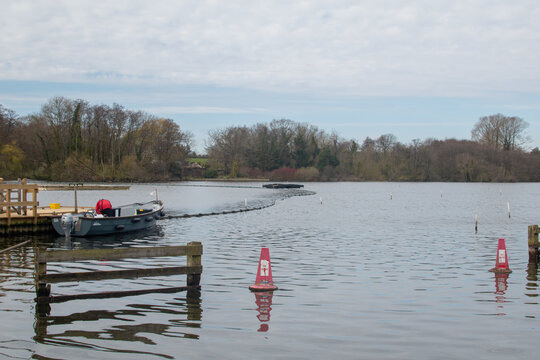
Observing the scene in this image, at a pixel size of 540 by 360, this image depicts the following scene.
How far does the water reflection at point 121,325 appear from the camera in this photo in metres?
9.38

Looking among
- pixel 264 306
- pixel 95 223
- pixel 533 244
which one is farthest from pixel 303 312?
pixel 95 223

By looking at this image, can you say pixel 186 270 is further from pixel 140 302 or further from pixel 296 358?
pixel 296 358

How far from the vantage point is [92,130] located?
361 ft

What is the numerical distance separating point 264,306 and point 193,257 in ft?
6.18

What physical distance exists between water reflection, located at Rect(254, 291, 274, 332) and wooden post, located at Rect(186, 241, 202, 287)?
1.49 metres

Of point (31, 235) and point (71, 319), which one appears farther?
point (31, 235)

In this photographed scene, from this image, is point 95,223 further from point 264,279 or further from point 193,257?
point 193,257

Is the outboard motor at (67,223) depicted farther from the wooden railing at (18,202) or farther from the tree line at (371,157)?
the tree line at (371,157)

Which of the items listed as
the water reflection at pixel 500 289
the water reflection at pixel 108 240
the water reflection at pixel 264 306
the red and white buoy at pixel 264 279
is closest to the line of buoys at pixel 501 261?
the water reflection at pixel 500 289

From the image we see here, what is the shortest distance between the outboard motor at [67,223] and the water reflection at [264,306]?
1473 cm

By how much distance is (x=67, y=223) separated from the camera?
2519 cm

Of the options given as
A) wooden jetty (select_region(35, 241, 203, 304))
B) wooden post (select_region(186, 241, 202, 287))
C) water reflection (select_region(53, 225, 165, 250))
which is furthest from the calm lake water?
water reflection (select_region(53, 225, 165, 250))

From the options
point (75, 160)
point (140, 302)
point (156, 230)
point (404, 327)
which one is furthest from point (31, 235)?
point (75, 160)

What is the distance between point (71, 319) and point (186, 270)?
2.58 metres
